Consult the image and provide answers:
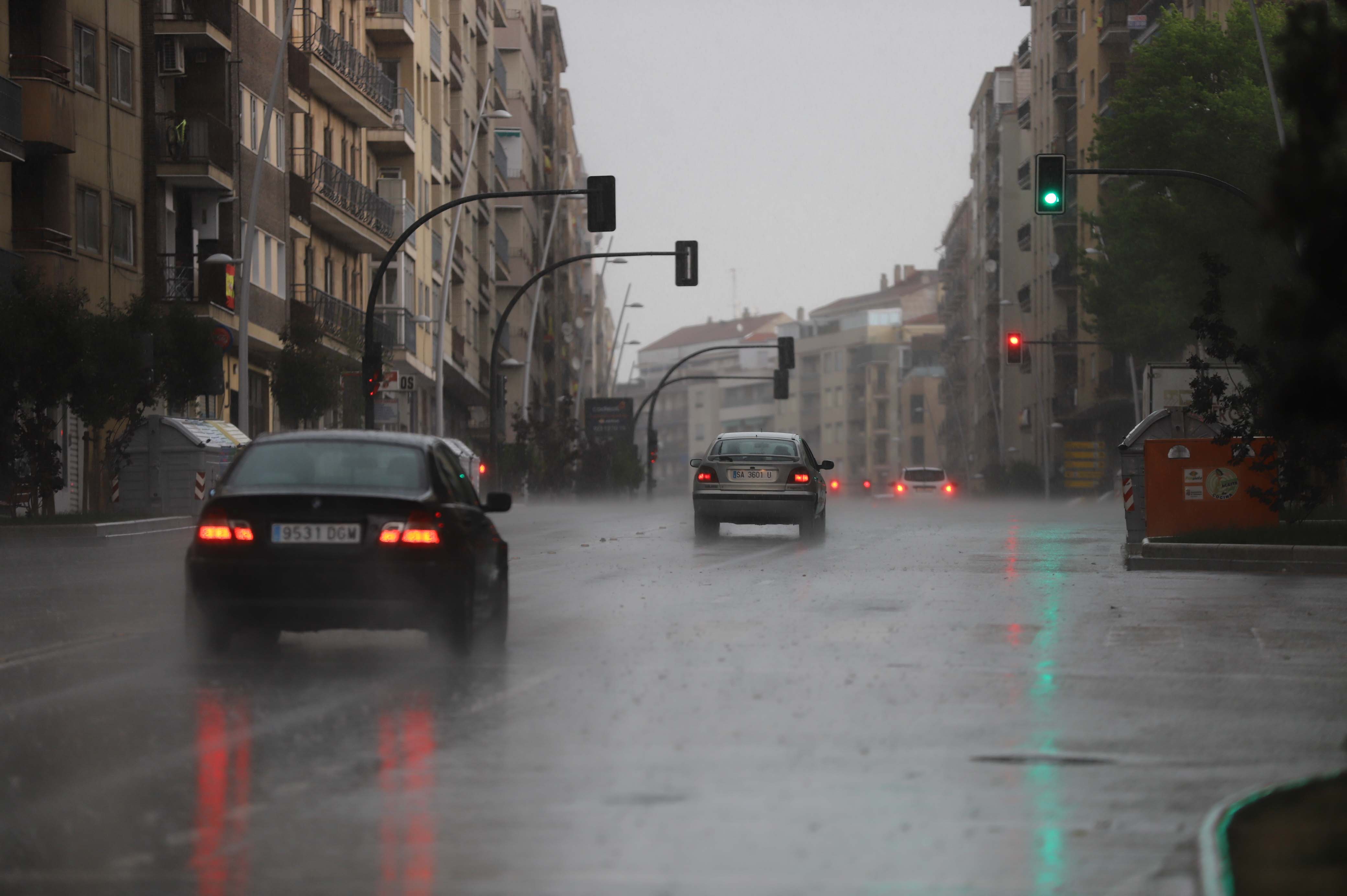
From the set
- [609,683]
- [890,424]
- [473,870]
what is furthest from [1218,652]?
[890,424]

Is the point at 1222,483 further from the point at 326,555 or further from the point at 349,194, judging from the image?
the point at 349,194

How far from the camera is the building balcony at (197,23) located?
47.6 m

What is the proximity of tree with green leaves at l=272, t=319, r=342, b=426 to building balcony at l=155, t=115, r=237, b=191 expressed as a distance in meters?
3.65

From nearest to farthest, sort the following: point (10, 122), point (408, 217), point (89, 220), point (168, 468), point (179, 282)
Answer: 1. point (10, 122)
2. point (168, 468)
3. point (89, 220)
4. point (179, 282)
5. point (408, 217)

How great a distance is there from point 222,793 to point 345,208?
53196mm

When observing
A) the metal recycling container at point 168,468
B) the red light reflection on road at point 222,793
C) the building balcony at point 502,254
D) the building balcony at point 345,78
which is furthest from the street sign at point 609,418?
the red light reflection on road at point 222,793

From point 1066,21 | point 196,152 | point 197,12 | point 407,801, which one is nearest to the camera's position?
point 407,801

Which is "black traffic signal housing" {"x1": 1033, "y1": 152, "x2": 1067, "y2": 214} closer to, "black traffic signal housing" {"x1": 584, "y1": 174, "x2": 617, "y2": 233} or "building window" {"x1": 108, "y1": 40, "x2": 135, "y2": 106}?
"black traffic signal housing" {"x1": 584, "y1": 174, "x2": 617, "y2": 233}

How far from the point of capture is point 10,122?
1542 inches

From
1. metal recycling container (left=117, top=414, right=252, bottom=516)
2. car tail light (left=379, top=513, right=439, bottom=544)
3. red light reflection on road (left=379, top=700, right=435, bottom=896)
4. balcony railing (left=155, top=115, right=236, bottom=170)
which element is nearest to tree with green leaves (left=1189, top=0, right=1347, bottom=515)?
red light reflection on road (left=379, top=700, right=435, bottom=896)

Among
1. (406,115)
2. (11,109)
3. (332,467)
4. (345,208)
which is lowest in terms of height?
(332,467)

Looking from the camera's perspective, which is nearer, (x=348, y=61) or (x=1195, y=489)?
(x=1195, y=489)

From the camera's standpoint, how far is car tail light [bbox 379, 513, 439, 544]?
12.4 m

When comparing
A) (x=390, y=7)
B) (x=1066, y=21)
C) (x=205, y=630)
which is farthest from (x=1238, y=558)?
(x=1066, y=21)
